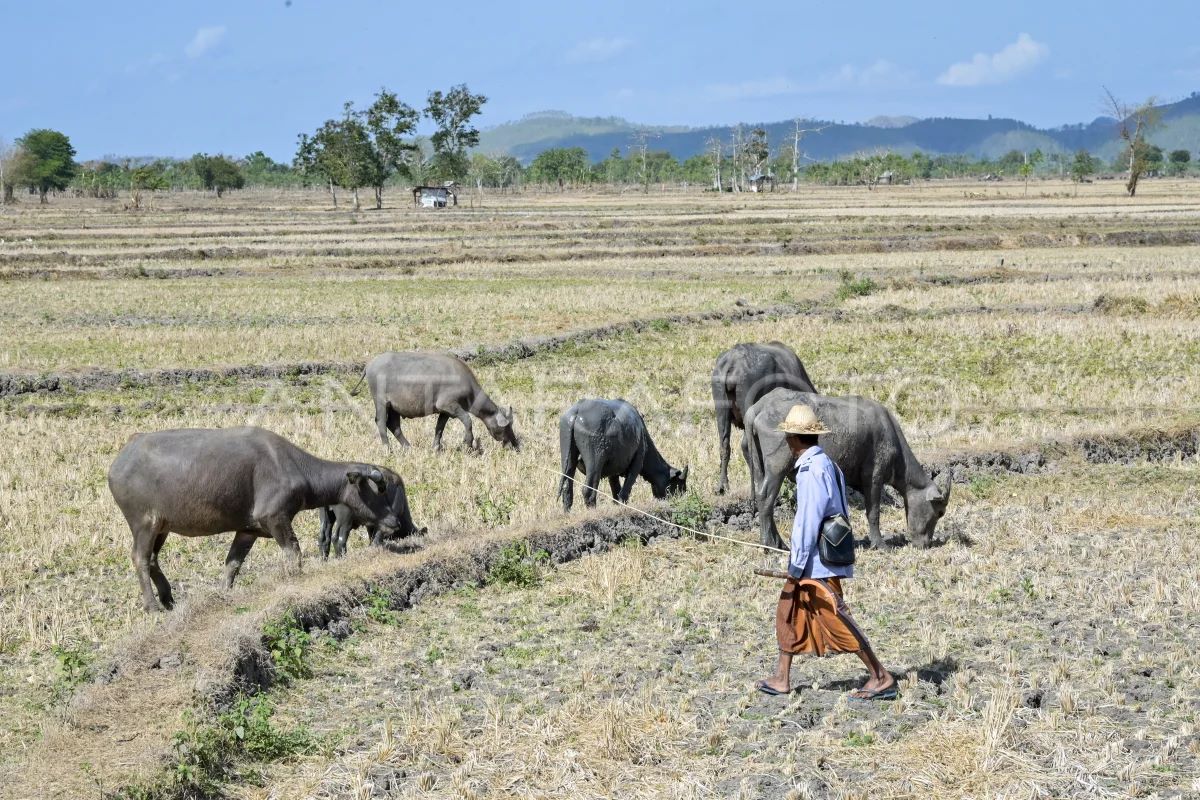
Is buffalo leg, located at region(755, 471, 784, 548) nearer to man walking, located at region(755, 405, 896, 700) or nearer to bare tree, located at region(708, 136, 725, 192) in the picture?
man walking, located at region(755, 405, 896, 700)

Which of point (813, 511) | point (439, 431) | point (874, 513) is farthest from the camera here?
point (439, 431)

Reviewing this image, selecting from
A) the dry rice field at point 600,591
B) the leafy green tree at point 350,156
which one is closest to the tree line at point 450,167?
the leafy green tree at point 350,156

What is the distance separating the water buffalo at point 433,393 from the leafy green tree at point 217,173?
98800 mm

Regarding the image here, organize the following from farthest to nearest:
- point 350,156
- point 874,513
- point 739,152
→ point 739,152, point 350,156, point 874,513

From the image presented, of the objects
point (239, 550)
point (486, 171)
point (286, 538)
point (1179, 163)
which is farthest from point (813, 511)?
point (1179, 163)

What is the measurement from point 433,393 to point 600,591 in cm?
608

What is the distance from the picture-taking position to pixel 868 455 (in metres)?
10.9

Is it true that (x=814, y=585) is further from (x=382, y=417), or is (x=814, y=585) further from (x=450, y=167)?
(x=450, y=167)

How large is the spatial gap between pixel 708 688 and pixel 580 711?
0.89 meters

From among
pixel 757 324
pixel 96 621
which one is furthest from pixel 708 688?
pixel 757 324

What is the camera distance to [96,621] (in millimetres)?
9078

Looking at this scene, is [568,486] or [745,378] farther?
[745,378]

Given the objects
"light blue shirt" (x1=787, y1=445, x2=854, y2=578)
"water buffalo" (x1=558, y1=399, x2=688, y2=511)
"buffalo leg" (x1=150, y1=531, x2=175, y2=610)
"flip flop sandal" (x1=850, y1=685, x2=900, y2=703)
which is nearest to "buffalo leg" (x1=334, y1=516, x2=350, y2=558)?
"buffalo leg" (x1=150, y1=531, x2=175, y2=610)

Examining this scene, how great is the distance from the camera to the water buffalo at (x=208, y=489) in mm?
9250
